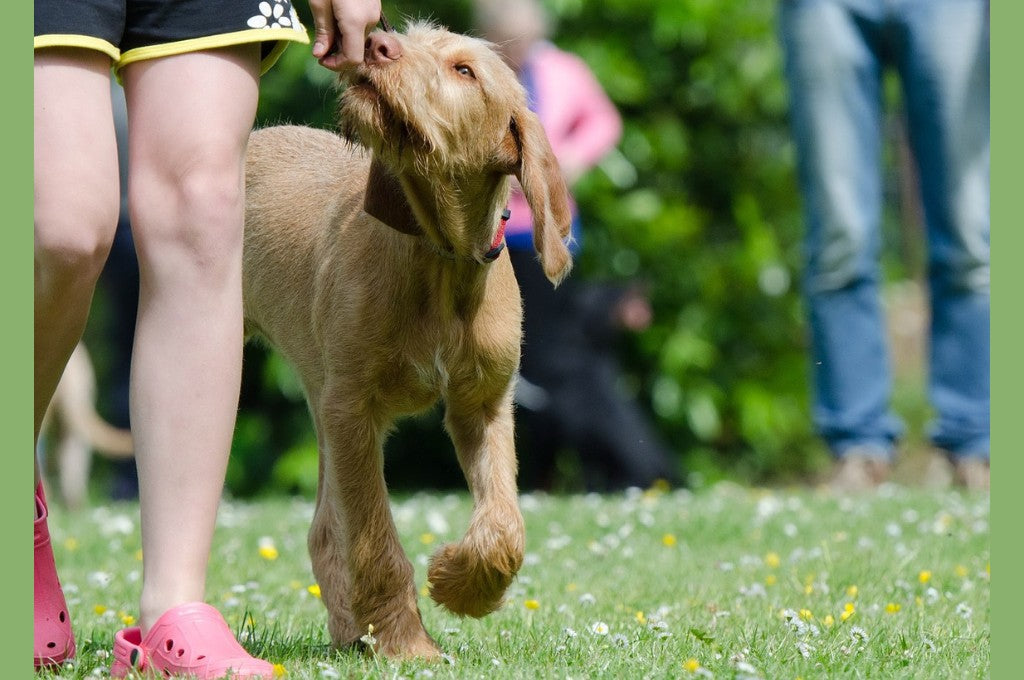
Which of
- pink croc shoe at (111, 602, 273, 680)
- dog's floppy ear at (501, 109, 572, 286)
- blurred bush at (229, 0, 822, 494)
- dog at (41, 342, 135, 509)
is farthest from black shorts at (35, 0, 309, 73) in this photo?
blurred bush at (229, 0, 822, 494)

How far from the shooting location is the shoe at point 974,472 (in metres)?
7.11

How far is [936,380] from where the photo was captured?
714 centimetres

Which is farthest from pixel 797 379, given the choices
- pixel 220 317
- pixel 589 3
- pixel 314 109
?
pixel 220 317

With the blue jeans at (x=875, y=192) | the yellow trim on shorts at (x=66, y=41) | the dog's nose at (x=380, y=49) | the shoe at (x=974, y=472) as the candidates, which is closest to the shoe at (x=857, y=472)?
the blue jeans at (x=875, y=192)

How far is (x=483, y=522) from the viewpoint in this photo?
3.57m

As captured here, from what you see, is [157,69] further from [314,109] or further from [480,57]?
[314,109]

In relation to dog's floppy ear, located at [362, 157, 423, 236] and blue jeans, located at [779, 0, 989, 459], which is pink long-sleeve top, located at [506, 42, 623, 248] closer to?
blue jeans, located at [779, 0, 989, 459]

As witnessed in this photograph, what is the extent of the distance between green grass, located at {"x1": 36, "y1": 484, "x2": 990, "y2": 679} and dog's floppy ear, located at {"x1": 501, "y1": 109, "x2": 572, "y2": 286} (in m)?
0.93

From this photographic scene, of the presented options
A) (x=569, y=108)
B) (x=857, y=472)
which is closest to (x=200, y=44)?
(x=857, y=472)

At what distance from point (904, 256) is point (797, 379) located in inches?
122

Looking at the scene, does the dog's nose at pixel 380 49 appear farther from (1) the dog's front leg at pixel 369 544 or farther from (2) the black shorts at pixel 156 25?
(1) the dog's front leg at pixel 369 544

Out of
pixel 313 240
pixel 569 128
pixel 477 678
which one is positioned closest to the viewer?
pixel 477 678

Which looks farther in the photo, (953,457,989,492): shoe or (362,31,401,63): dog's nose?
(953,457,989,492): shoe

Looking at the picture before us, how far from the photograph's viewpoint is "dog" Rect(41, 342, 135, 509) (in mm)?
8328
